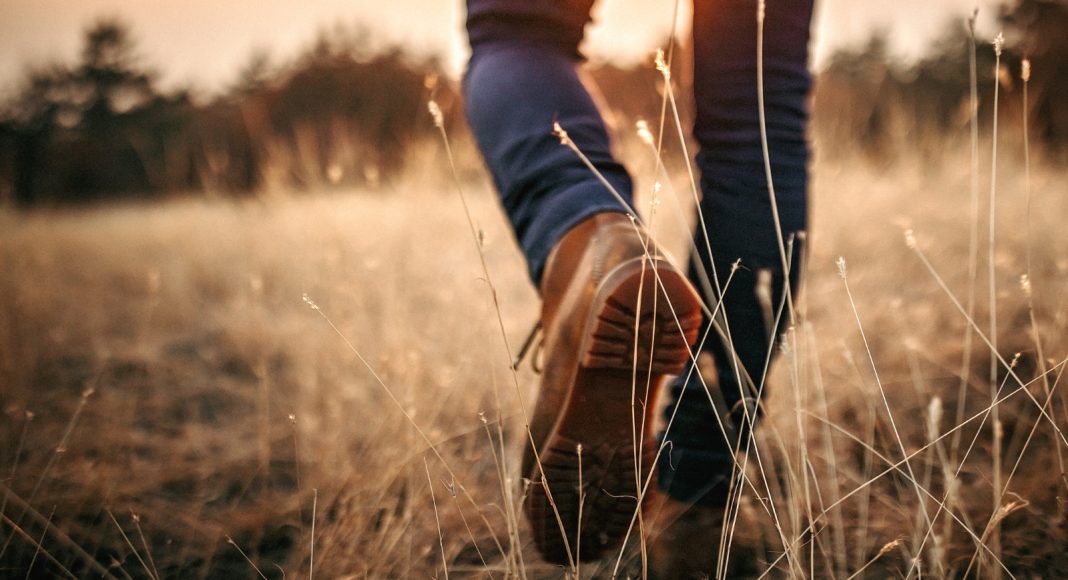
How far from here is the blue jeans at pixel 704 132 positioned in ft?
2.58

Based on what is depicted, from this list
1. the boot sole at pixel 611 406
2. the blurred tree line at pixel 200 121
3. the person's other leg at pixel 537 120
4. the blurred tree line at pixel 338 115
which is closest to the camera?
the boot sole at pixel 611 406

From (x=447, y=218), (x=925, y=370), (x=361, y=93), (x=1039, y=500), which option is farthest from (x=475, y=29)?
(x=361, y=93)

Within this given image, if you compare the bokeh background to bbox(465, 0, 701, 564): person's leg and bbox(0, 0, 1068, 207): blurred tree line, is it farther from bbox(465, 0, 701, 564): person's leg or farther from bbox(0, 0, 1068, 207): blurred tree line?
bbox(0, 0, 1068, 207): blurred tree line

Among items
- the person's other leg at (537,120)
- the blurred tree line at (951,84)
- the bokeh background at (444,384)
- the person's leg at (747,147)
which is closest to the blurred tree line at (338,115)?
the blurred tree line at (951,84)

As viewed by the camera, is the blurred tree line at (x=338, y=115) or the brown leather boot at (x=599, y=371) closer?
the brown leather boot at (x=599, y=371)

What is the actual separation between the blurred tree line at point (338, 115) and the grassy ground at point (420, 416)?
54 centimetres

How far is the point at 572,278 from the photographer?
75 centimetres

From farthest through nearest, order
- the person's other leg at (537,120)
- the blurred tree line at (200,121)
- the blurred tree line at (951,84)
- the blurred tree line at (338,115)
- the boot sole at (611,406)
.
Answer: the blurred tree line at (200,121) → the blurred tree line at (951,84) → the blurred tree line at (338,115) → the person's other leg at (537,120) → the boot sole at (611,406)

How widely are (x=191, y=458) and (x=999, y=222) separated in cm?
315

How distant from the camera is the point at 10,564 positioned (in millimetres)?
887

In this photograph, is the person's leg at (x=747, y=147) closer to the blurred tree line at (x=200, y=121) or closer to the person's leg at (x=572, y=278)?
the person's leg at (x=572, y=278)

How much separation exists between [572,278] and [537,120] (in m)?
0.20

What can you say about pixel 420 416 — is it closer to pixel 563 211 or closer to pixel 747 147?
pixel 563 211

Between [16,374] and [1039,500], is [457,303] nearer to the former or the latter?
[16,374]
